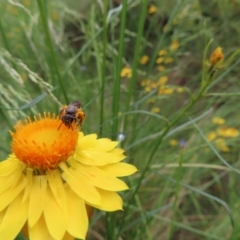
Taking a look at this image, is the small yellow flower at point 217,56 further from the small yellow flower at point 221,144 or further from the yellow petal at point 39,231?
the small yellow flower at point 221,144

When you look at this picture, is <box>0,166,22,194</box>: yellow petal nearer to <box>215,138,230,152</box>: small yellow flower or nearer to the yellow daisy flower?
the yellow daisy flower

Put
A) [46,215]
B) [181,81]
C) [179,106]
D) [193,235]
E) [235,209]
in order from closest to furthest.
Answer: [46,215]
[235,209]
[193,235]
[179,106]
[181,81]

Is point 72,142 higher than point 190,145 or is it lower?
higher

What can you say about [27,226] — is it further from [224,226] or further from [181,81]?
[181,81]

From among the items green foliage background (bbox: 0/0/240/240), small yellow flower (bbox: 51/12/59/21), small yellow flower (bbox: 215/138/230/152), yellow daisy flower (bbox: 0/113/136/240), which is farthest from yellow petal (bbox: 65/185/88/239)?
small yellow flower (bbox: 51/12/59/21)

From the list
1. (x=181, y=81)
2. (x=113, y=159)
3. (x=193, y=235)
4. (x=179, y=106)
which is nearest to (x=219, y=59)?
(x=113, y=159)
